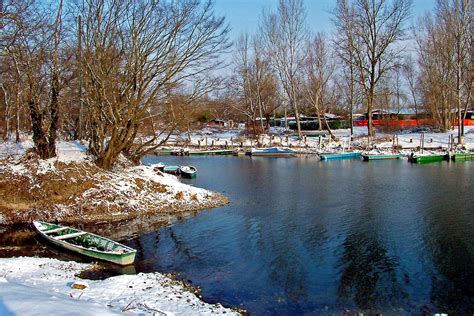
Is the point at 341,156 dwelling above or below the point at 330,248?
above

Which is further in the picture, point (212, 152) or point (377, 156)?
point (212, 152)

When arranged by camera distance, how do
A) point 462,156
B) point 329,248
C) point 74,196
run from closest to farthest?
point 329,248
point 74,196
point 462,156

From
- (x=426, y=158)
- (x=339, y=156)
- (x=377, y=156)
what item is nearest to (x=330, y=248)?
(x=426, y=158)

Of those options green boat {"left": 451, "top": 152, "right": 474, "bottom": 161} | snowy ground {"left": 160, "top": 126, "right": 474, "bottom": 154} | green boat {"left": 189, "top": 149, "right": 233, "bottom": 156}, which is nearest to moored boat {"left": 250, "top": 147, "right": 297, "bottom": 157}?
snowy ground {"left": 160, "top": 126, "right": 474, "bottom": 154}

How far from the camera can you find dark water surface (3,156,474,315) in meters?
10.3

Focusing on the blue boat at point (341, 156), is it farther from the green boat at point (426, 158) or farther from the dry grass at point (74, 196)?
the dry grass at point (74, 196)

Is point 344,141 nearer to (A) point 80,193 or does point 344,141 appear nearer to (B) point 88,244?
(A) point 80,193

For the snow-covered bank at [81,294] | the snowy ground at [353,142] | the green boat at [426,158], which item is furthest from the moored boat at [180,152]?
the snow-covered bank at [81,294]

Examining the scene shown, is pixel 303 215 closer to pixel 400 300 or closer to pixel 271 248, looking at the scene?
pixel 271 248

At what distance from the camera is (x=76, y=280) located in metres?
→ 10.6

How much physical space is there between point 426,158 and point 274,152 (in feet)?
52.8

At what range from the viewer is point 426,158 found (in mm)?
39656

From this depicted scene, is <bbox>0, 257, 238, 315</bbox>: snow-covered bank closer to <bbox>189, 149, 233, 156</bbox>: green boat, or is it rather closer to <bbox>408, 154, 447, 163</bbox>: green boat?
<bbox>408, 154, 447, 163</bbox>: green boat

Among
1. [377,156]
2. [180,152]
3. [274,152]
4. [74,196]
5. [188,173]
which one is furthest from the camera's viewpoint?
[180,152]
